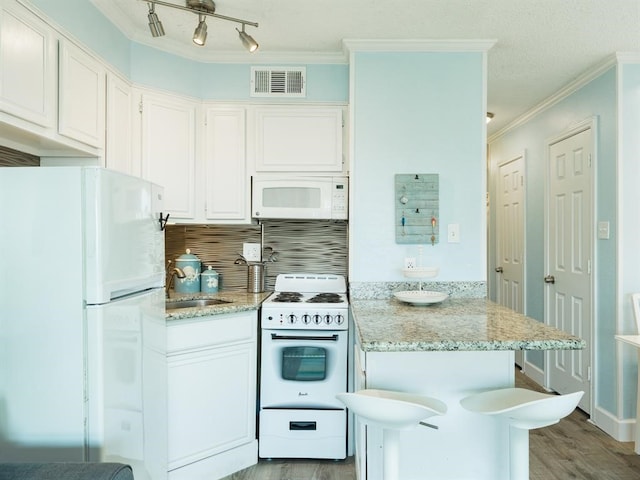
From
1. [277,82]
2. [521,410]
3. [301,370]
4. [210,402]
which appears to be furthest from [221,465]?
[277,82]

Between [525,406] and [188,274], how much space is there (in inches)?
89.6

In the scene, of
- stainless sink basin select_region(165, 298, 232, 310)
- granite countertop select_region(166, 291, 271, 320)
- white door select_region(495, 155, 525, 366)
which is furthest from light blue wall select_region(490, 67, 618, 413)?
stainless sink basin select_region(165, 298, 232, 310)

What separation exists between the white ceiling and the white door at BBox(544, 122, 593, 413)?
666 mm

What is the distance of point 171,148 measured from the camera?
261cm

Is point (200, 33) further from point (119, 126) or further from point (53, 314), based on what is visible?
point (53, 314)

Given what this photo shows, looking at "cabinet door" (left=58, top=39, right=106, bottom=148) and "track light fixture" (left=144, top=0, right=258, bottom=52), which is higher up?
"track light fixture" (left=144, top=0, right=258, bottom=52)

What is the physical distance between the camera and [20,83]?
159cm

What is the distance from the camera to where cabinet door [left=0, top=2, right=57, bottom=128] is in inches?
59.7

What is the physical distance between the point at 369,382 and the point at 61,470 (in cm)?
107

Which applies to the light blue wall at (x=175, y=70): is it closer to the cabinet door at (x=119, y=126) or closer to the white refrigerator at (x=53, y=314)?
the cabinet door at (x=119, y=126)

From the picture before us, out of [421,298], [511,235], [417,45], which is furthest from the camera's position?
[511,235]

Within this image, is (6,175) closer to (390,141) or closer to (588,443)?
(390,141)

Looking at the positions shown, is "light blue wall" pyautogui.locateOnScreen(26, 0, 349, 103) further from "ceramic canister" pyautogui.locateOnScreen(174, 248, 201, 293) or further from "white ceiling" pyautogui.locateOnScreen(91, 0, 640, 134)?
"ceramic canister" pyautogui.locateOnScreen(174, 248, 201, 293)

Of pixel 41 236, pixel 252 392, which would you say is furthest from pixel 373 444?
pixel 41 236
